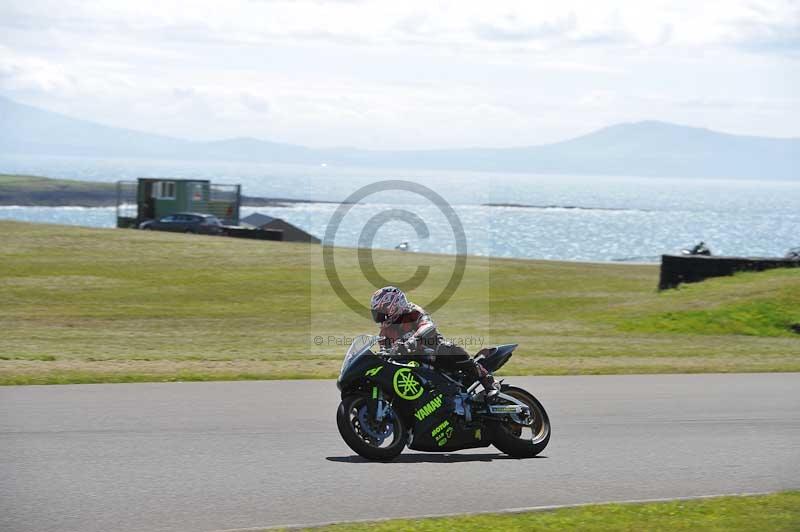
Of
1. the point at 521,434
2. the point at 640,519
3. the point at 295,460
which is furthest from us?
the point at 521,434

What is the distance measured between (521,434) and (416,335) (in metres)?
1.55

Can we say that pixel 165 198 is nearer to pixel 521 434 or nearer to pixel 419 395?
pixel 521 434

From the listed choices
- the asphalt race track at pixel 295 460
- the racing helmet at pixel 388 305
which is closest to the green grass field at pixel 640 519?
the asphalt race track at pixel 295 460

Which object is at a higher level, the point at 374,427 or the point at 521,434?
the point at 374,427

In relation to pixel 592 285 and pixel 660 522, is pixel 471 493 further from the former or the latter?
pixel 592 285

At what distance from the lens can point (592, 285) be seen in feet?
119

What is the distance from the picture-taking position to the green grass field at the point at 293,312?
17875 mm

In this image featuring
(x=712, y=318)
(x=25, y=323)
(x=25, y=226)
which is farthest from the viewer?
(x=25, y=226)

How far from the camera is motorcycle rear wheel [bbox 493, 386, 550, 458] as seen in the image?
1017cm

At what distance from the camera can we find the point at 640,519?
781 cm

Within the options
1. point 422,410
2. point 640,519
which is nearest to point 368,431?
point 422,410

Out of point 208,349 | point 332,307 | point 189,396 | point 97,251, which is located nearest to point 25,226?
point 97,251

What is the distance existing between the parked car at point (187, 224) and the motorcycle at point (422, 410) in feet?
156

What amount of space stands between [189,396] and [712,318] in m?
15.9
